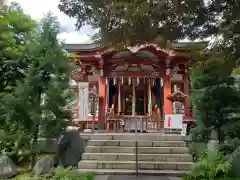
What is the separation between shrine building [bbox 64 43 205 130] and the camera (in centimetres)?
1352

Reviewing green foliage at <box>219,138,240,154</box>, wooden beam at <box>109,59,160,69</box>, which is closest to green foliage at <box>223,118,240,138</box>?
green foliage at <box>219,138,240,154</box>

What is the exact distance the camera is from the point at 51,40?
8273mm

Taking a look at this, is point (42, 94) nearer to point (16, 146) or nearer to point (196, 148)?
point (16, 146)

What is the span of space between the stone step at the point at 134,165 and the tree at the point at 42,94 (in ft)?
4.72

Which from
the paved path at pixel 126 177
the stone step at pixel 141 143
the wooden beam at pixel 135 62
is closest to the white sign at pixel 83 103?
the stone step at pixel 141 143

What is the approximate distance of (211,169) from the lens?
6.64m

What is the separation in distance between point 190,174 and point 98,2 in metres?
5.14

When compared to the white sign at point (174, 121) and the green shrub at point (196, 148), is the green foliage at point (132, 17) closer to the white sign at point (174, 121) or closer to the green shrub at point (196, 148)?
the green shrub at point (196, 148)

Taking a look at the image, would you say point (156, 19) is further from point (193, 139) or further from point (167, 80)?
point (167, 80)

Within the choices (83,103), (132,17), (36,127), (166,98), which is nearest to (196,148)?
(83,103)

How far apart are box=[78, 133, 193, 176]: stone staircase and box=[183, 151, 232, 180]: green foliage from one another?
0.71 metres

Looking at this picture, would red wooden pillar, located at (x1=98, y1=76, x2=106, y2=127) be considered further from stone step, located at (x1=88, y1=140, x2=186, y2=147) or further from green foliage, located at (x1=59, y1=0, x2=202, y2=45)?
green foliage, located at (x1=59, y1=0, x2=202, y2=45)

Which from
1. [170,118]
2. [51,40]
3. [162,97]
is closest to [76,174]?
[51,40]

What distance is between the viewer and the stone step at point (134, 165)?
25.6 ft
